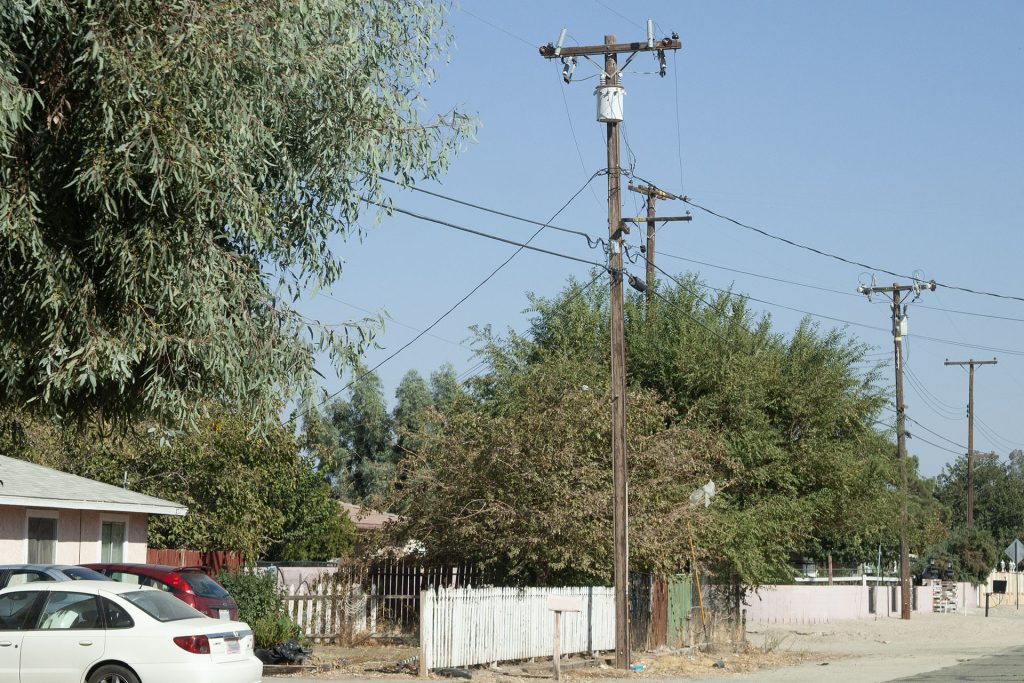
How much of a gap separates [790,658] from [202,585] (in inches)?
517

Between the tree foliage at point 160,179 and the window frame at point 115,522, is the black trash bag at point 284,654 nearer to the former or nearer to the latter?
the window frame at point 115,522

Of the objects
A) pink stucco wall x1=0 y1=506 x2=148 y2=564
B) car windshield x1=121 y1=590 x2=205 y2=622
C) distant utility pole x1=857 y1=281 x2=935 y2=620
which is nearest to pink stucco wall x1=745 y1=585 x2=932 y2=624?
distant utility pole x1=857 y1=281 x2=935 y2=620

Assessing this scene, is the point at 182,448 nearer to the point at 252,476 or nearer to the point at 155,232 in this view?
the point at 252,476

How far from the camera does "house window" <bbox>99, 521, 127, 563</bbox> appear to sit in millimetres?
26953

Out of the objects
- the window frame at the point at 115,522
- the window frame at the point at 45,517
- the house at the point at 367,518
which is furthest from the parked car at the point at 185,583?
the window frame at the point at 115,522

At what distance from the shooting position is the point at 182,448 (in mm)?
32375

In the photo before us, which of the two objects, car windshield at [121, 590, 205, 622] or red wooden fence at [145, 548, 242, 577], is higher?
car windshield at [121, 590, 205, 622]

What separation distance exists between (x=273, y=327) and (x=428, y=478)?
44.9 ft

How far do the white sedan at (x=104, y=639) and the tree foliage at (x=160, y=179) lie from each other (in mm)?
3788

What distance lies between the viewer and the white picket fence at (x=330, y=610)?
2444 cm

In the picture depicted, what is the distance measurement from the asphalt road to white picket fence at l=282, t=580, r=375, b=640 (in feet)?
33.3

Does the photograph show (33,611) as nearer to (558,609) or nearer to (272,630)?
(272,630)

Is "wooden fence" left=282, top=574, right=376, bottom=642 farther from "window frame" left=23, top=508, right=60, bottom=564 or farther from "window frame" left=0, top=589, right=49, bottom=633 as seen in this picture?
"window frame" left=0, top=589, right=49, bottom=633

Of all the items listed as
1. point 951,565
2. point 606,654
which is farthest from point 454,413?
point 951,565
